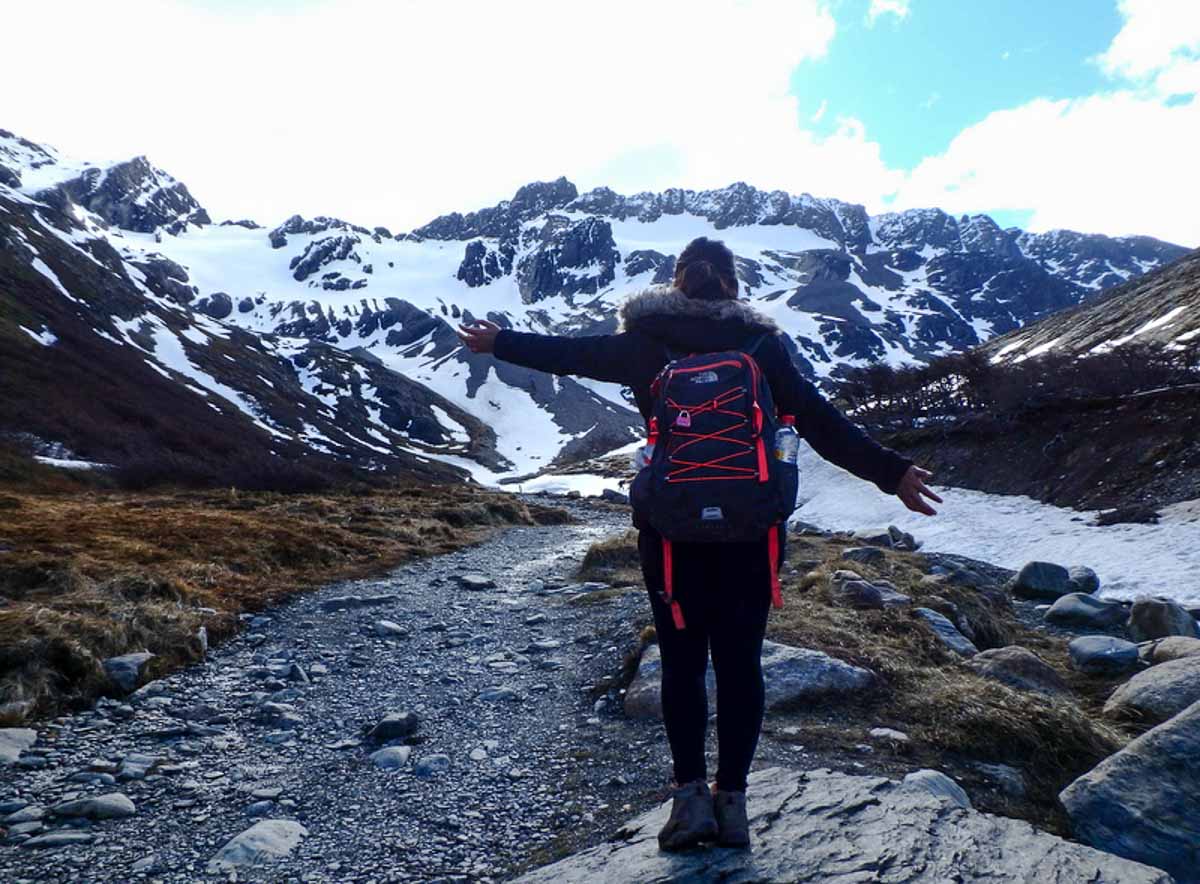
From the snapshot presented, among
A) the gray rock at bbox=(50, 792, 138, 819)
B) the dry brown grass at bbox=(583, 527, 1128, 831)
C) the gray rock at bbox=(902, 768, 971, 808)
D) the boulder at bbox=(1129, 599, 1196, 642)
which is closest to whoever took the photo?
the gray rock at bbox=(902, 768, 971, 808)

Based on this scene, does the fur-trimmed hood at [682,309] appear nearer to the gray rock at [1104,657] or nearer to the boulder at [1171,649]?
the gray rock at [1104,657]

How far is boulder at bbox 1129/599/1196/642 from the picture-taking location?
11133 millimetres

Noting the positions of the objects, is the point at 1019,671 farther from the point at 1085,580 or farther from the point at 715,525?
the point at 1085,580

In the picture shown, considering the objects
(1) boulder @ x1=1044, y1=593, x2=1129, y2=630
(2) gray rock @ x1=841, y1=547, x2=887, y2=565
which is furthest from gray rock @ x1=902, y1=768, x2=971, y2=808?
(2) gray rock @ x1=841, y1=547, x2=887, y2=565

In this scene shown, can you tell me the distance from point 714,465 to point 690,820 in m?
1.78

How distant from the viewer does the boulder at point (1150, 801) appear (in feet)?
13.4

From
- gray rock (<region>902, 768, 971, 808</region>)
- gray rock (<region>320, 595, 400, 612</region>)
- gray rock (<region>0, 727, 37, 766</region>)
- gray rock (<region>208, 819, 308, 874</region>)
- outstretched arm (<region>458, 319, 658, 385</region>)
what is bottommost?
gray rock (<region>320, 595, 400, 612</region>)

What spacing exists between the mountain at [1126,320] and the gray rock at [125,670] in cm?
4960

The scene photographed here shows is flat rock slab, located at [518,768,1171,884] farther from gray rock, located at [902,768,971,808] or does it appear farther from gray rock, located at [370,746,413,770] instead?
gray rock, located at [370,746,413,770]

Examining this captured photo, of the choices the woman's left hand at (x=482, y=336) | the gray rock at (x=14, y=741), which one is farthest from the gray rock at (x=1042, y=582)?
the gray rock at (x=14, y=741)

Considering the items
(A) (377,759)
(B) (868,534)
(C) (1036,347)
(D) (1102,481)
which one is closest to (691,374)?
(A) (377,759)

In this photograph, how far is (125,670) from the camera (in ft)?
24.5

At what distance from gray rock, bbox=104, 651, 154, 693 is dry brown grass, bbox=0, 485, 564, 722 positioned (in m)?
0.15

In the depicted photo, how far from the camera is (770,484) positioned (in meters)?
3.51
